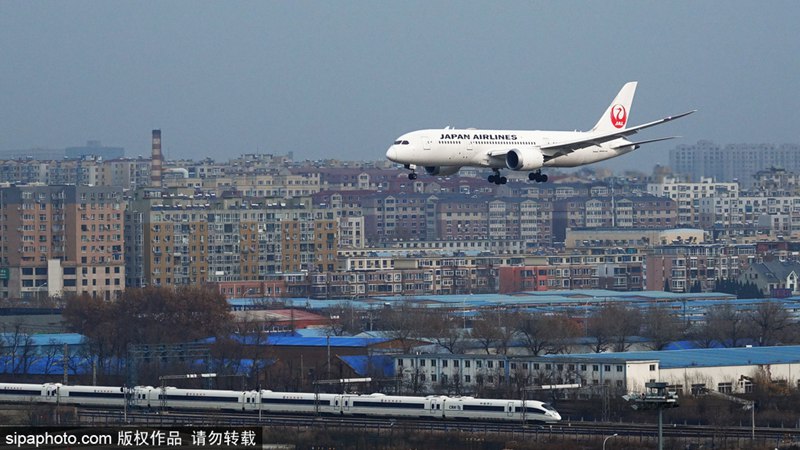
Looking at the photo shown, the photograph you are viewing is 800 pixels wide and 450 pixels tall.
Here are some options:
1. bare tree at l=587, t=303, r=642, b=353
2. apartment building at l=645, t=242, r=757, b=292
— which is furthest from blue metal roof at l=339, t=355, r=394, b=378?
apartment building at l=645, t=242, r=757, b=292

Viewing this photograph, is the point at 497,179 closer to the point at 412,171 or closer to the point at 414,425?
the point at 412,171

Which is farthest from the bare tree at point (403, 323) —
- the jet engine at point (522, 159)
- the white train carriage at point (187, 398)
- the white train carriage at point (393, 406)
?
the jet engine at point (522, 159)

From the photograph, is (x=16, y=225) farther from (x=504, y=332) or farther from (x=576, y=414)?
(x=576, y=414)

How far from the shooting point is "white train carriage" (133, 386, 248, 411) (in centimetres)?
8119

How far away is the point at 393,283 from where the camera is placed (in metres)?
175

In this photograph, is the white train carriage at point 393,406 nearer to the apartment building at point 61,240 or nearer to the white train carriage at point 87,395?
the white train carriage at point 87,395

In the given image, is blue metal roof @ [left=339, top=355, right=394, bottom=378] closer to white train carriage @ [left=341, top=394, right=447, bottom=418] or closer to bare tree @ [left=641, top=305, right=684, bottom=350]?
white train carriage @ [left=341, top=394, right=447, bottom=418]

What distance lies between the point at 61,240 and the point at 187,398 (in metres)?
83.8

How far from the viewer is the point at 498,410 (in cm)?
7619

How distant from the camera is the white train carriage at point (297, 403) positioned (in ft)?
260

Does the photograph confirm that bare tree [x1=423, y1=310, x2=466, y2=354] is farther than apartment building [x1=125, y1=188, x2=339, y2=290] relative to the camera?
No

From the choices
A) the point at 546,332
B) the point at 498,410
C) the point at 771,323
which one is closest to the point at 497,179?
the point at 498,410

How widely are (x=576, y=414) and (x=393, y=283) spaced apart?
96.1m

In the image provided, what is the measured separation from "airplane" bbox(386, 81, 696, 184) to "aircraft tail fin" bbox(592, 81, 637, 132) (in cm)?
554
